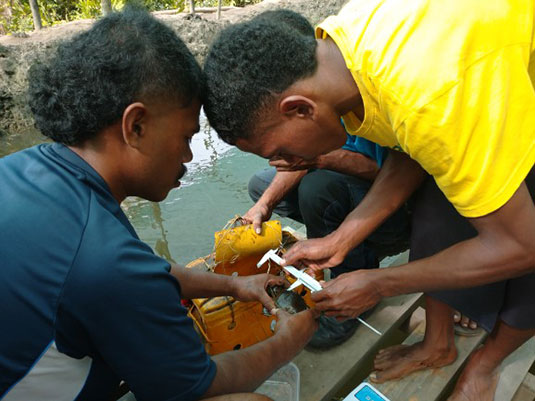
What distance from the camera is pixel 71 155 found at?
3.54 feet

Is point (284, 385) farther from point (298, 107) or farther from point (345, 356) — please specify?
point (298, 107)

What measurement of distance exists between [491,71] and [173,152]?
0.89 meters

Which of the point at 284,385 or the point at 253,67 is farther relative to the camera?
the point at 284,385

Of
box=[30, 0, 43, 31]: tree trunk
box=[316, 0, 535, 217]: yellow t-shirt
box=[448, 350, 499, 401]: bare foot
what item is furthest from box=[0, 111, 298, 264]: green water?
box=[30, 0, 43, 31]: tree trunk

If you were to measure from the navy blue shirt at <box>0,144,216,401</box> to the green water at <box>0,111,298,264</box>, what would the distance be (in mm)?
1999

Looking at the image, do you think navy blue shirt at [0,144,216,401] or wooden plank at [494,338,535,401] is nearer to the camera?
navy blue shirt at [0,144,216,401]

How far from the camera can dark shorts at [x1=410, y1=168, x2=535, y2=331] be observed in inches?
57.7

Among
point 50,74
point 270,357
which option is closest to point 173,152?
point 50,74

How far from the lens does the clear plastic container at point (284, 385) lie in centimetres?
166

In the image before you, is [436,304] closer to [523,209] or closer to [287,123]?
[523,209]

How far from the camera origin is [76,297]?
90 centimetres

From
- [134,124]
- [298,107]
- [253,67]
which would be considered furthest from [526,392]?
[134,124]

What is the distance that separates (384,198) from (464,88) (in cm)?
69

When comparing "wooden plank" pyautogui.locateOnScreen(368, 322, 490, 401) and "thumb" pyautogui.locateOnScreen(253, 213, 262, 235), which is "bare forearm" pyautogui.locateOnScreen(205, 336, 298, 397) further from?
"thumb" pyautogui.locateOnScreen(253, 213, 262, 235)
